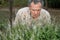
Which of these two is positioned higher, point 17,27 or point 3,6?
point 17,27

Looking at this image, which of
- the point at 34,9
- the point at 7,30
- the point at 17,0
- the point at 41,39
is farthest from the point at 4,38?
the point at 17,0

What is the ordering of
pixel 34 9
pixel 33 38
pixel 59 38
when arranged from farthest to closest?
pixel 34 9 < pixel 59 38 < pixel 33 38

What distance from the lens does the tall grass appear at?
7.16 feet

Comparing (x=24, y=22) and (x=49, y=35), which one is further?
(x=24, y=22)

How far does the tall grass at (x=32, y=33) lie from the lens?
2.18 meters

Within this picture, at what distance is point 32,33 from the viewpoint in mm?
2207

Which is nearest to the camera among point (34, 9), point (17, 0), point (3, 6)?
point (34, 9)

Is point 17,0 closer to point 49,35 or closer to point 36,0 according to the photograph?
point 36,0

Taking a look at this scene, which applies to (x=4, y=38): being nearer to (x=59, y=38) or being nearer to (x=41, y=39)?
(x=41, y=39)

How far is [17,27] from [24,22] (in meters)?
0.16

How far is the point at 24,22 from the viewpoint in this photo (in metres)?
2.46

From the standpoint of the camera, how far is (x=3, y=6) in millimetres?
11930

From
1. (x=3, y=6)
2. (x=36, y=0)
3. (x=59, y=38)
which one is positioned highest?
(x=36, y=0)

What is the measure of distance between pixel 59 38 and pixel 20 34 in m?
0.36
